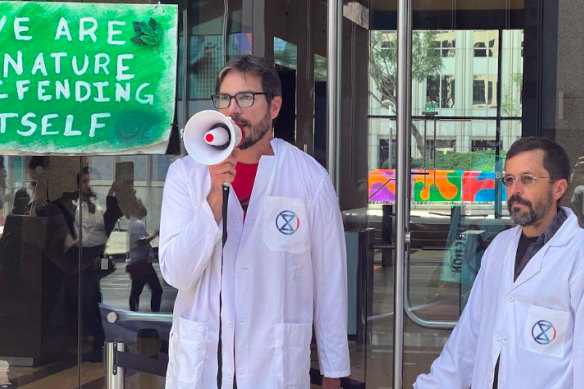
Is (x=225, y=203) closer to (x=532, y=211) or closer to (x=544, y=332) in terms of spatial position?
(x=532, y=211)

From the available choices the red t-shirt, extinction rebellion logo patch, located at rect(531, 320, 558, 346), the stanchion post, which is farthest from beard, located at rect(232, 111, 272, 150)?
the stanchion post

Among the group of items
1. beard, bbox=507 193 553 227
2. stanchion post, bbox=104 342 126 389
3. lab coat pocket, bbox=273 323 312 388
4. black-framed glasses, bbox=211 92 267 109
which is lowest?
stanchion post, bbox=104 342 126 389

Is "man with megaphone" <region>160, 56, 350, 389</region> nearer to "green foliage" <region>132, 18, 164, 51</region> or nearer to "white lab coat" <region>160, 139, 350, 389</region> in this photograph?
"white lab coat" <region>160, 139, 350, 389</region>

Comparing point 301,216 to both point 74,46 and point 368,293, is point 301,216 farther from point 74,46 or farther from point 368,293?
point 74,46

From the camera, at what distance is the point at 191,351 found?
363 cm

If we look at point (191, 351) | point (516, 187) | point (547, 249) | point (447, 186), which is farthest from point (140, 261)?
point (547, 249)

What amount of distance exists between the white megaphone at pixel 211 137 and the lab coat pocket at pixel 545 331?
110 cm

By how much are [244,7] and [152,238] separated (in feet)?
4.34

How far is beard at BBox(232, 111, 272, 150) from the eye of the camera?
3688 millimetres

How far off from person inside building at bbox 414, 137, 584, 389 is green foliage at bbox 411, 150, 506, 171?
1.61 metres

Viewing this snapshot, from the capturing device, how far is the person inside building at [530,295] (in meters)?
3.25

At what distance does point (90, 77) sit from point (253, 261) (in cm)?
220

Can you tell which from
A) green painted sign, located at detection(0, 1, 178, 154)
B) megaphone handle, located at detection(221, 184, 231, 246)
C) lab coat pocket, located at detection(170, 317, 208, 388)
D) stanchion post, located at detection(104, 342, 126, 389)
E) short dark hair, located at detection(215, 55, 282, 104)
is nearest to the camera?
megaphone handle, located at detection(221, 184, 231, 246)

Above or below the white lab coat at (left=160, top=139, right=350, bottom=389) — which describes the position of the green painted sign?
above
